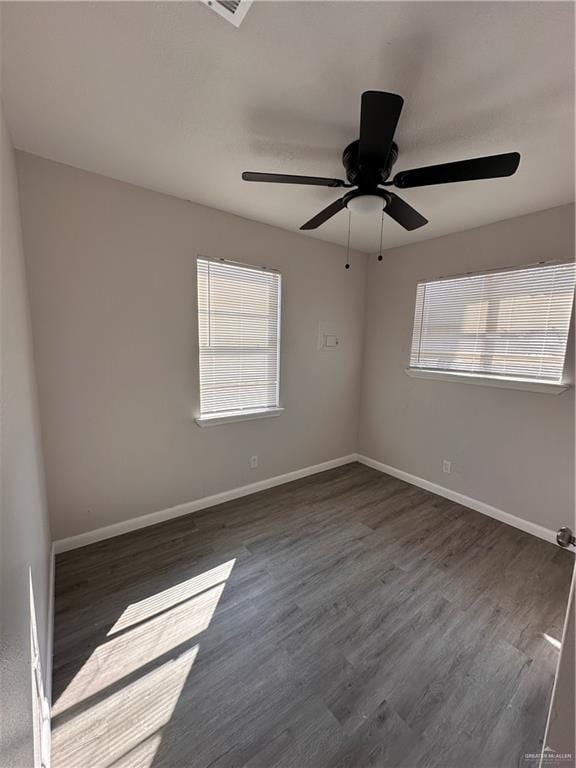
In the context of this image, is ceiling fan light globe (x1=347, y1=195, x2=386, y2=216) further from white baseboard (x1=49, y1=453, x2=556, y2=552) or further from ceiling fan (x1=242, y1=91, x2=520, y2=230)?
white baseboard (x1=49, y1=453, x2=556, y2=552)

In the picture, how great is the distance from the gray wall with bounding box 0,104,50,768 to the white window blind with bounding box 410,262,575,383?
3178mm

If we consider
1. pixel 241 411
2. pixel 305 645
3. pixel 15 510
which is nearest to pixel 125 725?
pixel 305 645

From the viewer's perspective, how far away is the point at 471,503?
2.81 meters

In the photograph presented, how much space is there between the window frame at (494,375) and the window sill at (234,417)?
1.56 m

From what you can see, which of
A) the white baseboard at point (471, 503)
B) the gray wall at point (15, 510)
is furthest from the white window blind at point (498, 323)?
the gray wall at point (15, 510)

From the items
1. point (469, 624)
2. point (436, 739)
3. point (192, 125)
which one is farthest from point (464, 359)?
point (192, 125)

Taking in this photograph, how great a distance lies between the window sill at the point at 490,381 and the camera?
2301mm

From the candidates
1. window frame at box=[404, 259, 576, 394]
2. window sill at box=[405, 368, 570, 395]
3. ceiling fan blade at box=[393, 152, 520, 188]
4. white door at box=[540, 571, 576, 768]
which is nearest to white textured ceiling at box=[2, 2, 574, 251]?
ceiling fan blade at box=[393, 152, 520, 188]

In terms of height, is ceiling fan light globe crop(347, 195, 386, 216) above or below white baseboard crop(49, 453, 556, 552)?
above

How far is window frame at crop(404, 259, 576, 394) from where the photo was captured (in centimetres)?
227

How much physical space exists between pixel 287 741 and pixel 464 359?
9.42 ft

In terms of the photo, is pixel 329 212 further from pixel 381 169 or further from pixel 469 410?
pixel 469 410

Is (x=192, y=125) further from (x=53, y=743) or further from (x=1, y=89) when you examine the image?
(x=53, y=743)

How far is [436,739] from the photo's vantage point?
3.80ft
